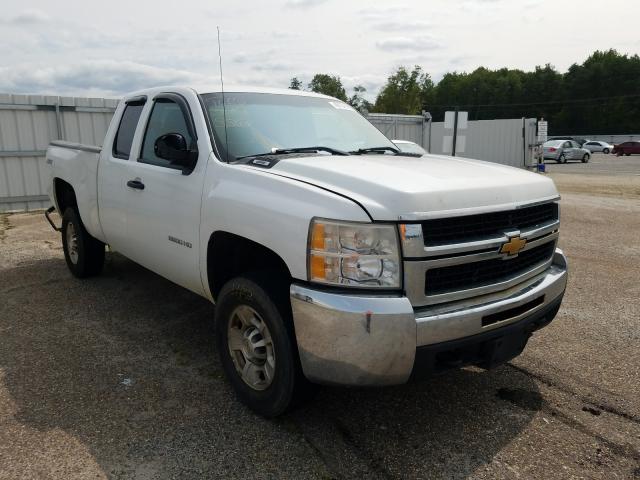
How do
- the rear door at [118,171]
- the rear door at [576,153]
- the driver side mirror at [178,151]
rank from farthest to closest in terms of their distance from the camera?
the rear door at [576,153]
the rear door at [118,171]
the driver side mirror at [178,151]

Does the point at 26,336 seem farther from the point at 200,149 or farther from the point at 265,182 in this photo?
the point at 265,182

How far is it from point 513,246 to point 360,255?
0.91 m

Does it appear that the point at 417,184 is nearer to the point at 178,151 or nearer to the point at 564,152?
the point at 178,151

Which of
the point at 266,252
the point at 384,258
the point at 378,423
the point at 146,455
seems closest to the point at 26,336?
the point at 146,455

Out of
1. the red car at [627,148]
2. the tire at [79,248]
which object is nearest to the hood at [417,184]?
the tire at [79,248]

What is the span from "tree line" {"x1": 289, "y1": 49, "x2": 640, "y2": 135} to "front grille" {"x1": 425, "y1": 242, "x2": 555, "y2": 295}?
A: 57.9m

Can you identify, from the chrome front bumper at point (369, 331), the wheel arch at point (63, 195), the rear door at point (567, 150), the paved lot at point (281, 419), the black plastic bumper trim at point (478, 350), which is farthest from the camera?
the rear door at point (567, 150)

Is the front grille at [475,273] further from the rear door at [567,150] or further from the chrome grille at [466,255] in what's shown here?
the rear door at [567,150]

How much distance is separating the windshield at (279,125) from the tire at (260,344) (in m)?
0.92

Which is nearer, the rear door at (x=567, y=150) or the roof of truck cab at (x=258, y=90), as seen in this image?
the roof of truck cab at (x=258, y=90)

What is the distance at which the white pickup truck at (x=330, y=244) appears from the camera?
2.53 m

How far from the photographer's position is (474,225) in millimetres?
2754

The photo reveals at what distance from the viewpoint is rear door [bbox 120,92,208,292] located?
352cm

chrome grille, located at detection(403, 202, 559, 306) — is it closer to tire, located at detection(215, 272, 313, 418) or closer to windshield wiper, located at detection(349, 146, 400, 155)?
tire, located at detection(215, 272, 313, 418)
